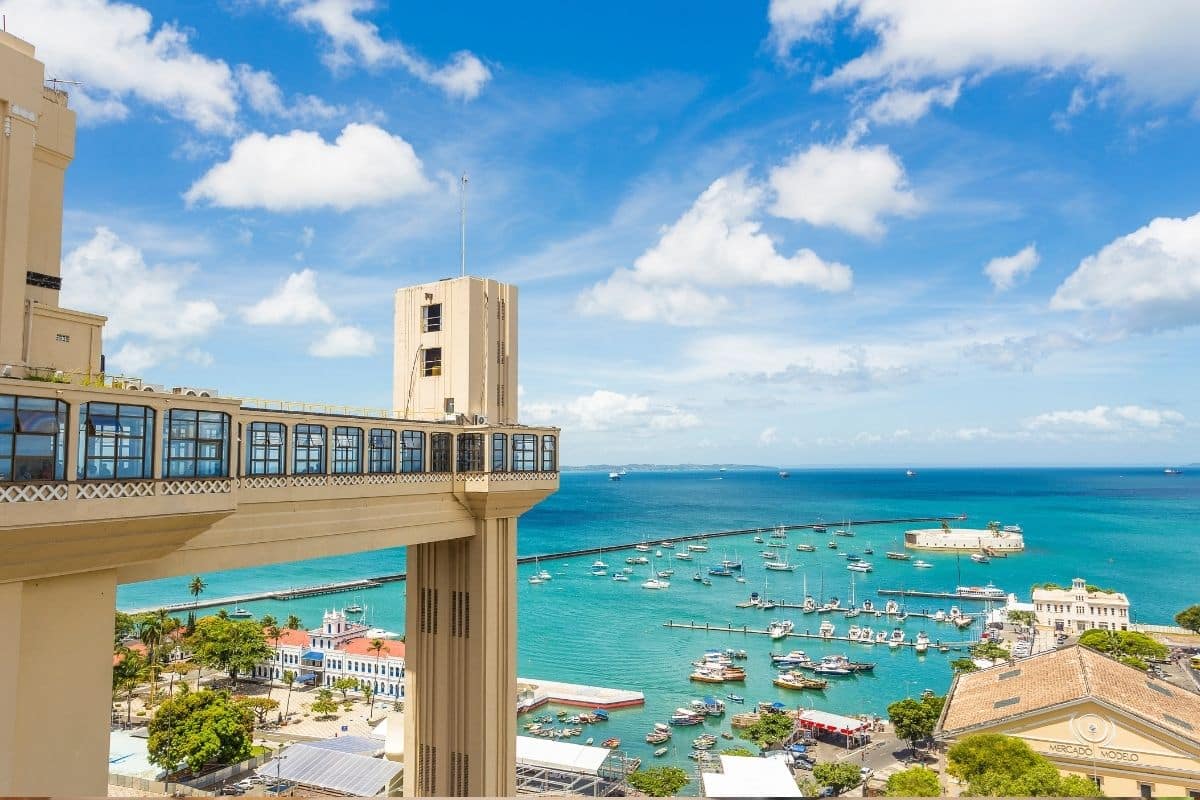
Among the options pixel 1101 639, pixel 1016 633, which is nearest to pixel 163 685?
pixel 1101 639

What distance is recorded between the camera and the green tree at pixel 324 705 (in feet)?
177

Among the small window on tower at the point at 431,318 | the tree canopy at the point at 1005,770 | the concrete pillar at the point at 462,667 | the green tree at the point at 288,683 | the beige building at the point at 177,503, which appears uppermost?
the small window on tower at the point at 431,318

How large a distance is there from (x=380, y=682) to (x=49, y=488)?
5583 cm

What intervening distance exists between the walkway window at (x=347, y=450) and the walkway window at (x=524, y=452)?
5.27m

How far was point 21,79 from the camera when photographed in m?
11.6

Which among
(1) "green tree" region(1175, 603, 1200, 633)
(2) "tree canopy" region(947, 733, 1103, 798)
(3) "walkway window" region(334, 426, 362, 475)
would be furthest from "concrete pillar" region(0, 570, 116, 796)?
(1) "green tree" region(1175, 603, 1200, 633)

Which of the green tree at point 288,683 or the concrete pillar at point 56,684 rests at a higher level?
the concrete pillar at point 56,684

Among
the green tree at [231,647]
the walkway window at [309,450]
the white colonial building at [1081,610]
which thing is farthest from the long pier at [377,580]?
the white colonial building at [1081,610]

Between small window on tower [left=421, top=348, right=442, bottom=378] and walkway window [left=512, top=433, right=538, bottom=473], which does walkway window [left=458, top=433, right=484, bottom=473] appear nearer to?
walkway window [left=512, top=433, right=538, bottom=473]

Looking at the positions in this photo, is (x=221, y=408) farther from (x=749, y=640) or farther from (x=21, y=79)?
(x=749, y=640)

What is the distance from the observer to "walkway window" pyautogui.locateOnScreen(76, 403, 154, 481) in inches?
412

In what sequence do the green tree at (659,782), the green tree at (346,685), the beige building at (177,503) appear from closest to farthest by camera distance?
1. the beige building at (177,503)
2. the green tree at (659,782)
3. the green tree at (346,685)

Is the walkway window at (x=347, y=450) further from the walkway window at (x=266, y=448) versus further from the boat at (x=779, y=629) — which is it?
the boat at (x=779, y=629)

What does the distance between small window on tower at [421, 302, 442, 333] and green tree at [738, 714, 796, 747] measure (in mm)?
39800
